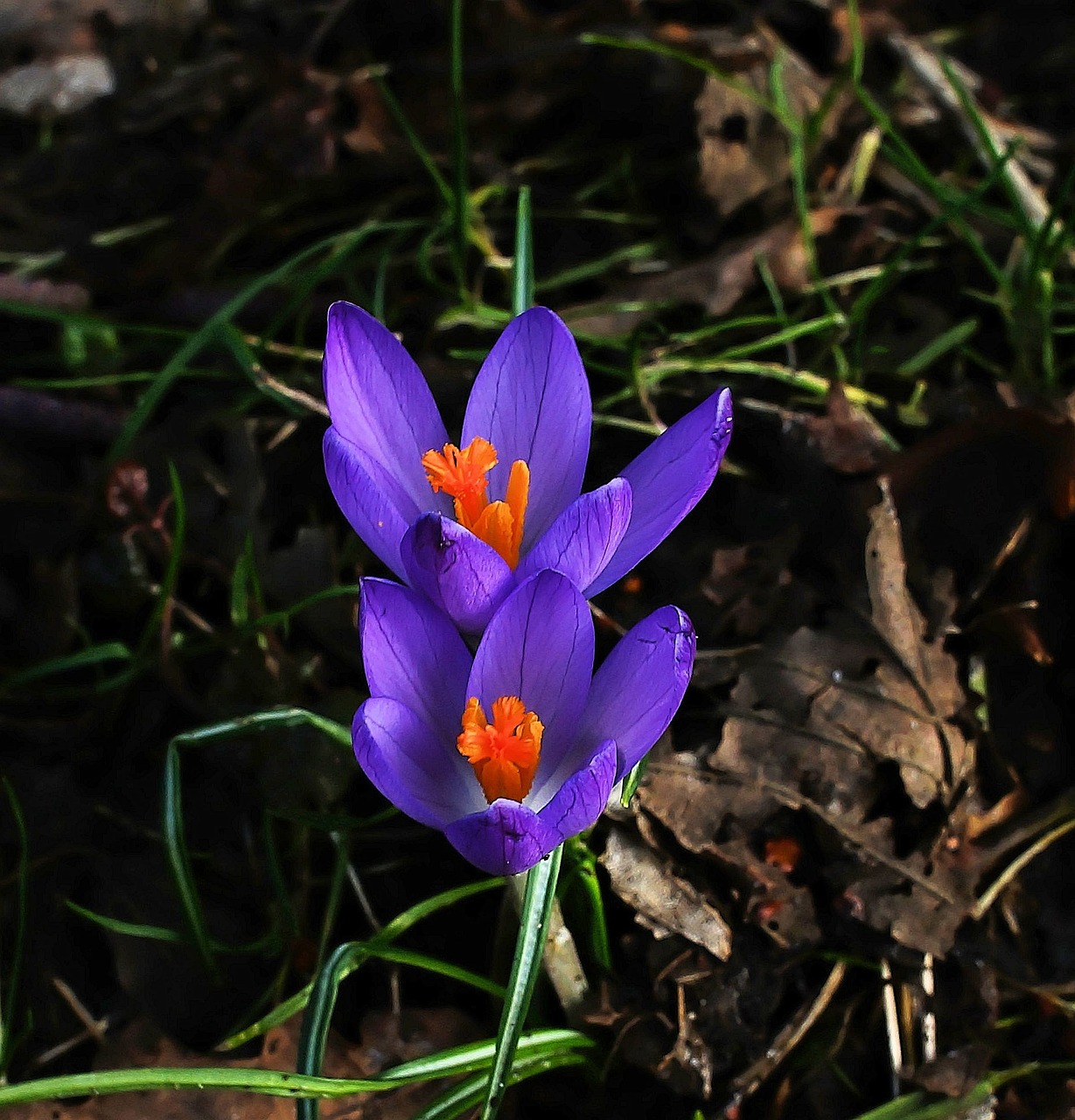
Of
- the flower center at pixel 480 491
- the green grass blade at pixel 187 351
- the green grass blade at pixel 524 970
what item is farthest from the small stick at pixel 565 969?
the green grass blade at pixel 187 351

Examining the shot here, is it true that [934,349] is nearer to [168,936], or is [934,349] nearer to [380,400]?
[380,400]

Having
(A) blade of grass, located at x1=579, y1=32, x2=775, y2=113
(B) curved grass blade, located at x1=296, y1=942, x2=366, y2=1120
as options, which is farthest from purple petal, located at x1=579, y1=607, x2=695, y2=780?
(A) blade of grass, located at x1=579, y1=32, x2=775, y2=113

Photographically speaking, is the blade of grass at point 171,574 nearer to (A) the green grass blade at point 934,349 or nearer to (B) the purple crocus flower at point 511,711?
(B) the purple crocus flower at point 511,711

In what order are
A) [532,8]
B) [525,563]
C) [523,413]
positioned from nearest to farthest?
[525,563] → [523,413] → [532,8]

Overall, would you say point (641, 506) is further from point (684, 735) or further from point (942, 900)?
point (942, 900)

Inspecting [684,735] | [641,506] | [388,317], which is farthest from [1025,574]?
[388,317]

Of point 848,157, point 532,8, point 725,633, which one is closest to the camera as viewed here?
point 725,633
